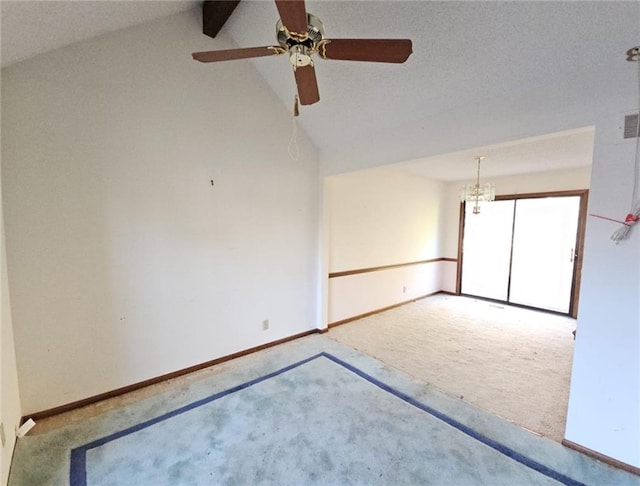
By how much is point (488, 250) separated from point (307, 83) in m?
5.23

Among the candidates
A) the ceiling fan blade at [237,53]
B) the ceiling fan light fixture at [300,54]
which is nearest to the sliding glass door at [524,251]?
the ceiling fan light fixture at [300,54]

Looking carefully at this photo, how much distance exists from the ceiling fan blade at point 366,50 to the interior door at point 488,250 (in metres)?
A: 4.88

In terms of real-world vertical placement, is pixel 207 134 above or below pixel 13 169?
above

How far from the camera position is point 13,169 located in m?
1.89

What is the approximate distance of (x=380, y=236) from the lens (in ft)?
15.2

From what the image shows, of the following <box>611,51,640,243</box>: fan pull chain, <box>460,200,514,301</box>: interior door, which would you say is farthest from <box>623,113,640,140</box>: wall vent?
<box>460,200,514,301</box>: interior door

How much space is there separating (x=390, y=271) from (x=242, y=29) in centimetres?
380

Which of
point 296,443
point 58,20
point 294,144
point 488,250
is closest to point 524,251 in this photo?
point 488,250

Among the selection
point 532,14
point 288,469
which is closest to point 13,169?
point 288,469

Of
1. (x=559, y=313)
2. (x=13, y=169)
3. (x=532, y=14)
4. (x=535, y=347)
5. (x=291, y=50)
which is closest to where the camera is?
(x=291, y=50)

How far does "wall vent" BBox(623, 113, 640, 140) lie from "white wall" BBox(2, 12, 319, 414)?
272 cm

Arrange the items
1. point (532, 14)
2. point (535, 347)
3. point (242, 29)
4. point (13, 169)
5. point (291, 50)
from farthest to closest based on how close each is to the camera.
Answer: point (535, 347) → point (242, 29) → point (13, 169) → point (532, 14) → point (291, 50)

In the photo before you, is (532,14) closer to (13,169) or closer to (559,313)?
(13,169)

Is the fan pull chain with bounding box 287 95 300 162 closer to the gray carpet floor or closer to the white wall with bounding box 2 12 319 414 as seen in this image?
the white wall with bounding box 2 12 319 414
